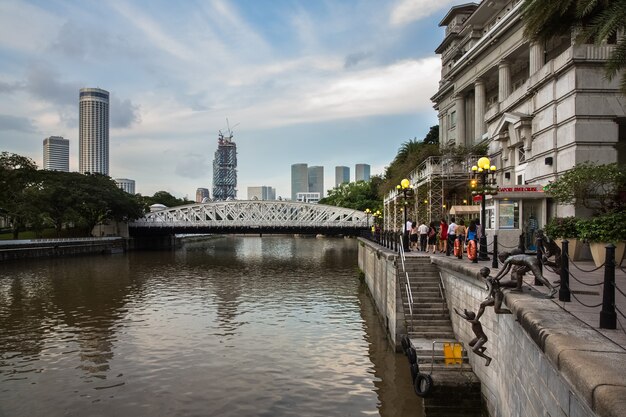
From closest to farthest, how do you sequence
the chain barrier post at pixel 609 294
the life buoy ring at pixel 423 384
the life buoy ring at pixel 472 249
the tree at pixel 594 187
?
the chain barrier post at pixel 609 294
the life buoy ring at pixel 423 384
the life buoy ring at pixel 472 249
the tree at pixel 594 187

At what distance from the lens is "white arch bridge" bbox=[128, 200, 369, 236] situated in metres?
75.6

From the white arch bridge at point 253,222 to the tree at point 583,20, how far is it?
54405 mm

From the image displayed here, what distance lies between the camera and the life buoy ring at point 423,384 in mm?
12891

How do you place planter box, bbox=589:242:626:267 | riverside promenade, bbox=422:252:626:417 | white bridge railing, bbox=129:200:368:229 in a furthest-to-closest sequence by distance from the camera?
white bridge railing, bbox=129:200:368:229 → planter box, bbox=589:242:626:267 → riverside promenade, bbox=422:252:626:417

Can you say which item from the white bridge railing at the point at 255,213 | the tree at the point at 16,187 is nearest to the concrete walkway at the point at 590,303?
the tree at the point at 16,187

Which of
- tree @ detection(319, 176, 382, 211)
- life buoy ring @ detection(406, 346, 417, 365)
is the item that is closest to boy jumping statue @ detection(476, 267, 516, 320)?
life buoy ring @ detection(406, 346, 417, 365)

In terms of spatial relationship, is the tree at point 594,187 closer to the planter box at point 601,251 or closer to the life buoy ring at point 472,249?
the planter box at point 601,251

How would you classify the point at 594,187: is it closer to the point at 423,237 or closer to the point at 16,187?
the point at 423,237

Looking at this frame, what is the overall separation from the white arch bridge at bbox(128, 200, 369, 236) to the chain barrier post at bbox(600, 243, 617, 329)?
6002 cm

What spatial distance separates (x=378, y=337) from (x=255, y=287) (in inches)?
684

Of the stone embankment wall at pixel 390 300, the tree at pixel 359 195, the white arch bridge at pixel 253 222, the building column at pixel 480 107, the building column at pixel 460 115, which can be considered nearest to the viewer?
the stone embankment wall at pixel 390 300

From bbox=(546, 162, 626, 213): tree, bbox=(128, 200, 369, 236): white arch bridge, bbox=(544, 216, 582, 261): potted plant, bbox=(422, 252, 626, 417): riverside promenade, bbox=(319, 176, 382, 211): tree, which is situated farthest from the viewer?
bbox=(319, 176, 382, 211): tree

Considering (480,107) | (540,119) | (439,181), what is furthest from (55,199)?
(540,119)

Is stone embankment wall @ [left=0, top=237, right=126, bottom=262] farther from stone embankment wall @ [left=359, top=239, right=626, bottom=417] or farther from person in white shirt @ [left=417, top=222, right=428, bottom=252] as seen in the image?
stone embankment wall @ [left=359, top=239, right=626, bottom=417]
